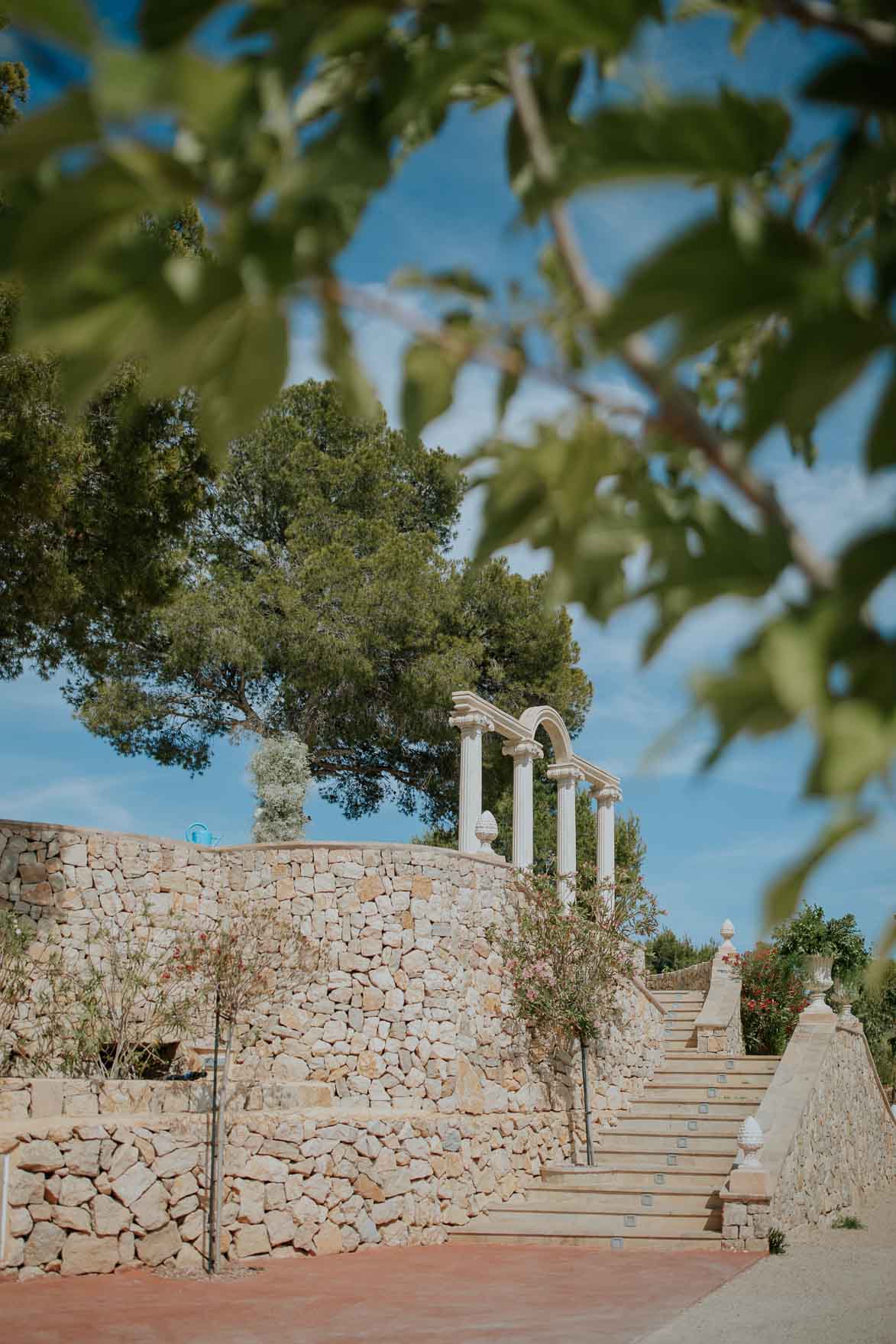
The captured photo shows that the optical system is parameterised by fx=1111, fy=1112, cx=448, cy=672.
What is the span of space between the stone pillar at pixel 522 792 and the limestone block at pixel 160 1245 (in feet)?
21.4

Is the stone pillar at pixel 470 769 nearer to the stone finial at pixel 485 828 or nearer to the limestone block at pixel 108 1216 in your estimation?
the stone finial at pixel 485 828

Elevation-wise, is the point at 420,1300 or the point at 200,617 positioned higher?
the point at 200,617

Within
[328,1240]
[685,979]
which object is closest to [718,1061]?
[685,979]

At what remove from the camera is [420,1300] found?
6723 mm

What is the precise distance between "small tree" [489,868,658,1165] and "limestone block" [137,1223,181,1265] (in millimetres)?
4556

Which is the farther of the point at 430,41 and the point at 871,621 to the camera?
the point at 430,41

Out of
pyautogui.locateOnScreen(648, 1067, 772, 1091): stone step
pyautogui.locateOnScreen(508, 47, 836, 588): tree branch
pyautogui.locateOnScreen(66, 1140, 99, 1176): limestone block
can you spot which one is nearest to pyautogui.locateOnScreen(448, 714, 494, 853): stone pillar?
pyautogui.locateOnScreen(648, 1067, 772, 1091): stone step

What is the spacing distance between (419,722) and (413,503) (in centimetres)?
435

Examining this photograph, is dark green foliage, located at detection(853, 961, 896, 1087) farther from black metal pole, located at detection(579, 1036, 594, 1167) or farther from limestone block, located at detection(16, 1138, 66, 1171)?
limestone block, located at detection(16, 1138, 66, 1171)

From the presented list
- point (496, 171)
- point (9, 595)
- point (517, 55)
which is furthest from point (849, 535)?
point (9, 595)

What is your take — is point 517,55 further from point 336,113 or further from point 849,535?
point 849,535

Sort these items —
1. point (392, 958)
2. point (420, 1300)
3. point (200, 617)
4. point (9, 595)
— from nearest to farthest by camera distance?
1. point (420, 1300)
2. point (9, 595)
3. point (392, 958)
4. point (200, 617)

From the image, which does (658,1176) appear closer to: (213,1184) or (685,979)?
(213,1184)

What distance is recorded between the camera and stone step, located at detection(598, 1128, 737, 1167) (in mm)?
10820
